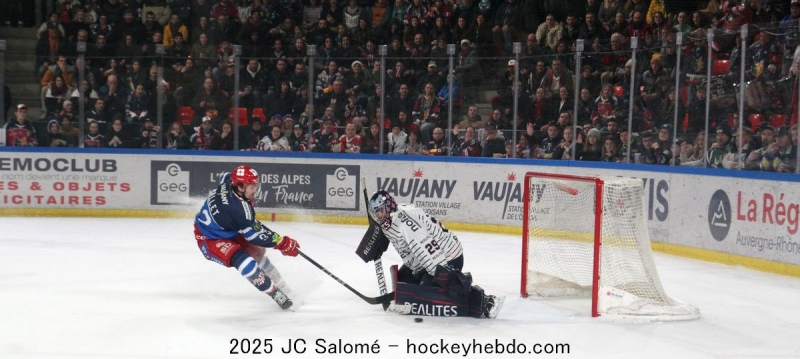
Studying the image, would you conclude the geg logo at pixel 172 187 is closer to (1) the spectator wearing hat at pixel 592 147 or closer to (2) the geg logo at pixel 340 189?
(2) the geg logo at pixel 340 189

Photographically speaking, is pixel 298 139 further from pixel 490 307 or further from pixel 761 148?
pixel 490 307

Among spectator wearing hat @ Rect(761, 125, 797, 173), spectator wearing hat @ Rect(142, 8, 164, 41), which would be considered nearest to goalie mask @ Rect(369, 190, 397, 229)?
spectator wearing hat @ Rect(761, 125, 797, 173)

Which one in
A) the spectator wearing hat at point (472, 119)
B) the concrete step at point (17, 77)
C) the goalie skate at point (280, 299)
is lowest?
Result: the goalie skate at point (280, 299)

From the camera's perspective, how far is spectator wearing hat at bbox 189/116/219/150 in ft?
41.3

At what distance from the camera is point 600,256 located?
6.87 metres

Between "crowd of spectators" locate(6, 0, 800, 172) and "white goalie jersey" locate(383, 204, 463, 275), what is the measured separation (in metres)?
4.33

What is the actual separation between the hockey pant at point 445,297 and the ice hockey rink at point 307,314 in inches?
3.1

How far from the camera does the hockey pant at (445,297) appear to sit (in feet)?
21.2

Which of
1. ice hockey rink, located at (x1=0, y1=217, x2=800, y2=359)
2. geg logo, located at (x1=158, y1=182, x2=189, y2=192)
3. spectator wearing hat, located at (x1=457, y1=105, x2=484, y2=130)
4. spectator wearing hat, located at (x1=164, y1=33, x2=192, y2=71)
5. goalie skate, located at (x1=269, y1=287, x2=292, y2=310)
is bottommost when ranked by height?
ice hockey rink, located at (x1=0, y1=217, x2=800, y2=359)

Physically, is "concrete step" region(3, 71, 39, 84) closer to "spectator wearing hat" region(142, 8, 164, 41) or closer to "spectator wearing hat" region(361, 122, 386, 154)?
"spectator wearing hat" region(142, 8, 164, 41)

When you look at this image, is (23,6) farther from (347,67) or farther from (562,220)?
(562,220)

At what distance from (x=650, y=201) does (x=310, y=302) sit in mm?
4809

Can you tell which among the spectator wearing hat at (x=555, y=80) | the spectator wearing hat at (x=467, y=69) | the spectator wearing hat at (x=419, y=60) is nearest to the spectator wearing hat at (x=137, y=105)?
the spectator wearing hat at (x=419, y=60)

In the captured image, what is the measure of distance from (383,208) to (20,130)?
7.85 m
